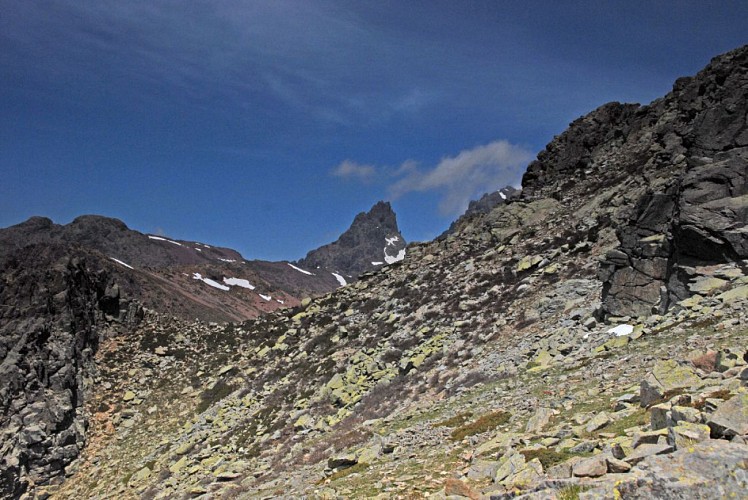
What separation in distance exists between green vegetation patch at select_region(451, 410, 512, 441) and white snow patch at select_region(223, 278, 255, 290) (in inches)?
4972

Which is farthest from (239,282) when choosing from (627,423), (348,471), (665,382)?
(627,423)

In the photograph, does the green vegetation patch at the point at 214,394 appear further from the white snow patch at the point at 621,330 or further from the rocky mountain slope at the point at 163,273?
the white snow patch at the point at 621,330

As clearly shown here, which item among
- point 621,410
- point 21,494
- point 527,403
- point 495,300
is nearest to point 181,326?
point 21,494

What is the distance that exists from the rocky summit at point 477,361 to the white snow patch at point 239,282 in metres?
75.2

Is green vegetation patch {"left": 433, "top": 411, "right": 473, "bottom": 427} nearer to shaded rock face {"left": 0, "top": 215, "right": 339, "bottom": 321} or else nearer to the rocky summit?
the rocky summit

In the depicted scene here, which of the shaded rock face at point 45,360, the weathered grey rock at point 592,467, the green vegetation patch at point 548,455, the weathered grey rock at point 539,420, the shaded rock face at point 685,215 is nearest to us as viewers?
the weathered grey rock at point 592,467

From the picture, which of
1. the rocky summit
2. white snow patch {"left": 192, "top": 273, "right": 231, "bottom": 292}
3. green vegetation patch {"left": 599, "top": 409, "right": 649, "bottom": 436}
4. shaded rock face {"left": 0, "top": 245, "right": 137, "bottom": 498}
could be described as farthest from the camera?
white snow patch {"left": 192, "top": 273, "right": 231, "bottom": 292}

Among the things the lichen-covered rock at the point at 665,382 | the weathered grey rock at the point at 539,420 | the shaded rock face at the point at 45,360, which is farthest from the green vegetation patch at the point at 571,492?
the shaded rock face at the point at 45,360

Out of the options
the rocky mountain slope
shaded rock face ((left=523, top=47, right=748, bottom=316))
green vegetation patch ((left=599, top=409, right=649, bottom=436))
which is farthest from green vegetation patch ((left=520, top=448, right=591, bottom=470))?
the rocky mountain slope

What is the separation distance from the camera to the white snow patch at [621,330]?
19.6m

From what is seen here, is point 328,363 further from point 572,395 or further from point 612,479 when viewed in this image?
point 612,479

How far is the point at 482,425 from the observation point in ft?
48.1

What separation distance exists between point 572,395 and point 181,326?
4801cm

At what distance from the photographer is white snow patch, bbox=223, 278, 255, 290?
13438cm
